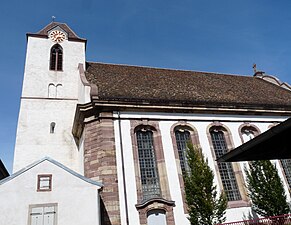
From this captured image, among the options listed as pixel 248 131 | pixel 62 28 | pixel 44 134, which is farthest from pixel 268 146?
pixel 62 28

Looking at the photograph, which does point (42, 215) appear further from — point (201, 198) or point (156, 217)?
point (201, 198)

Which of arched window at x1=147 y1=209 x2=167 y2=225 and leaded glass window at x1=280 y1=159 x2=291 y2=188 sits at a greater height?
leaded glass window at x1=280 y1=159 x2=291 y2=188

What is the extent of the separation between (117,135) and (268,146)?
10028 mm

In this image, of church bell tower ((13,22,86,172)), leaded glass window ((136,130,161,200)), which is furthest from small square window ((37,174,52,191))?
church bell tower ((13,22,86,172))

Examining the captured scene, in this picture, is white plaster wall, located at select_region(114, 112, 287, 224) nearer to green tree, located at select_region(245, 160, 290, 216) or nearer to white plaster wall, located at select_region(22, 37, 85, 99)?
green tree, located at select_region(245, 160, 290, 216)

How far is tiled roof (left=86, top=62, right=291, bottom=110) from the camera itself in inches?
666

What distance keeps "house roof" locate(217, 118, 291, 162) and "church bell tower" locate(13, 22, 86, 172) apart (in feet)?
42.9

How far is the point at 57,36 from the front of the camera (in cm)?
2225

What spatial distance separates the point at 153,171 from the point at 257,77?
1945cm

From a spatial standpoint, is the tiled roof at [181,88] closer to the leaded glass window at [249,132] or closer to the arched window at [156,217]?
the leaded glass window at [249,132]

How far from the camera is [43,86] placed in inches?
773

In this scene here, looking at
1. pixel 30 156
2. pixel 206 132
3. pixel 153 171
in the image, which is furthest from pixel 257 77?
pixel 30 156

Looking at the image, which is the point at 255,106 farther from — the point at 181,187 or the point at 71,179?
the point at 71,179

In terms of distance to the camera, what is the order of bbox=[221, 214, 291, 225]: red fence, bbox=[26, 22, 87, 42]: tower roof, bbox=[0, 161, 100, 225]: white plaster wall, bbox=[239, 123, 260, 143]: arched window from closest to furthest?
1. bbox=[0, 161, 100, 225]: white plaster wall
2. bbox=[221, 214, 291, 225]: red fence
3. bbox=[239, 123, 260, 143]: arched window
4. bbox=[26, 22, 87, 42]: tower roof
